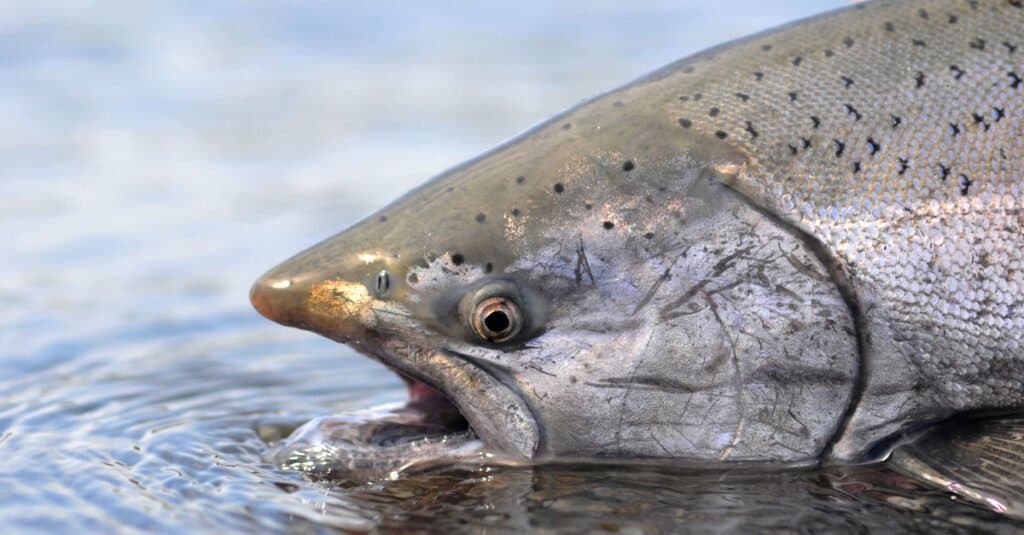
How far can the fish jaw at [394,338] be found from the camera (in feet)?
14.0

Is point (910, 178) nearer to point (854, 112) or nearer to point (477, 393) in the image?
point (854, 112)

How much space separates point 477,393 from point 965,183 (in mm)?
1490

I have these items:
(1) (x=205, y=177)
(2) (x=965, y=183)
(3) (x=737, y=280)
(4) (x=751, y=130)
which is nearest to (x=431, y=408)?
(3) (x=737, y=280)

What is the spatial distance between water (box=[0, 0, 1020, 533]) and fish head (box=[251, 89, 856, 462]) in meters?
0.24

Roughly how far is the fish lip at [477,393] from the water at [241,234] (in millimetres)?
122

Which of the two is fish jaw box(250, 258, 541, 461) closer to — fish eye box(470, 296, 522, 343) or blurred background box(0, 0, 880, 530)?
fish eye box(470, 296, 522, 343)

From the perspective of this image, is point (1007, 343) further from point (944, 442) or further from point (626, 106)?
point (626, 106)

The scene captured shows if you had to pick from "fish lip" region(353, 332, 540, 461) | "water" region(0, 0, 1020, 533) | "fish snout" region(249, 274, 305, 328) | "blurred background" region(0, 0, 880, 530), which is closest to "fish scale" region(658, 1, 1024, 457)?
"water" region(0, 0, 1020, 533)

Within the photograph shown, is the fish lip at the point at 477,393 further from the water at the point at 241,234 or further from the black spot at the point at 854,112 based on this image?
the black spot at the point at 854,112

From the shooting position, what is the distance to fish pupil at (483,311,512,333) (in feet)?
13.9

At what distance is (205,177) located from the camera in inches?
375

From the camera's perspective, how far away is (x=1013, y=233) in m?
4.18

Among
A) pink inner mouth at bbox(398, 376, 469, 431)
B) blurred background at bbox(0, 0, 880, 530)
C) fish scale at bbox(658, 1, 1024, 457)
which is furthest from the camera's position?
blurred background at bbox(0, 0, 880, 530)

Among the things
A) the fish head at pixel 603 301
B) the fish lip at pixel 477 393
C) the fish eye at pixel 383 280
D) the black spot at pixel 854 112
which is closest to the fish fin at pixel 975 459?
the fish head at pixel 603 301
